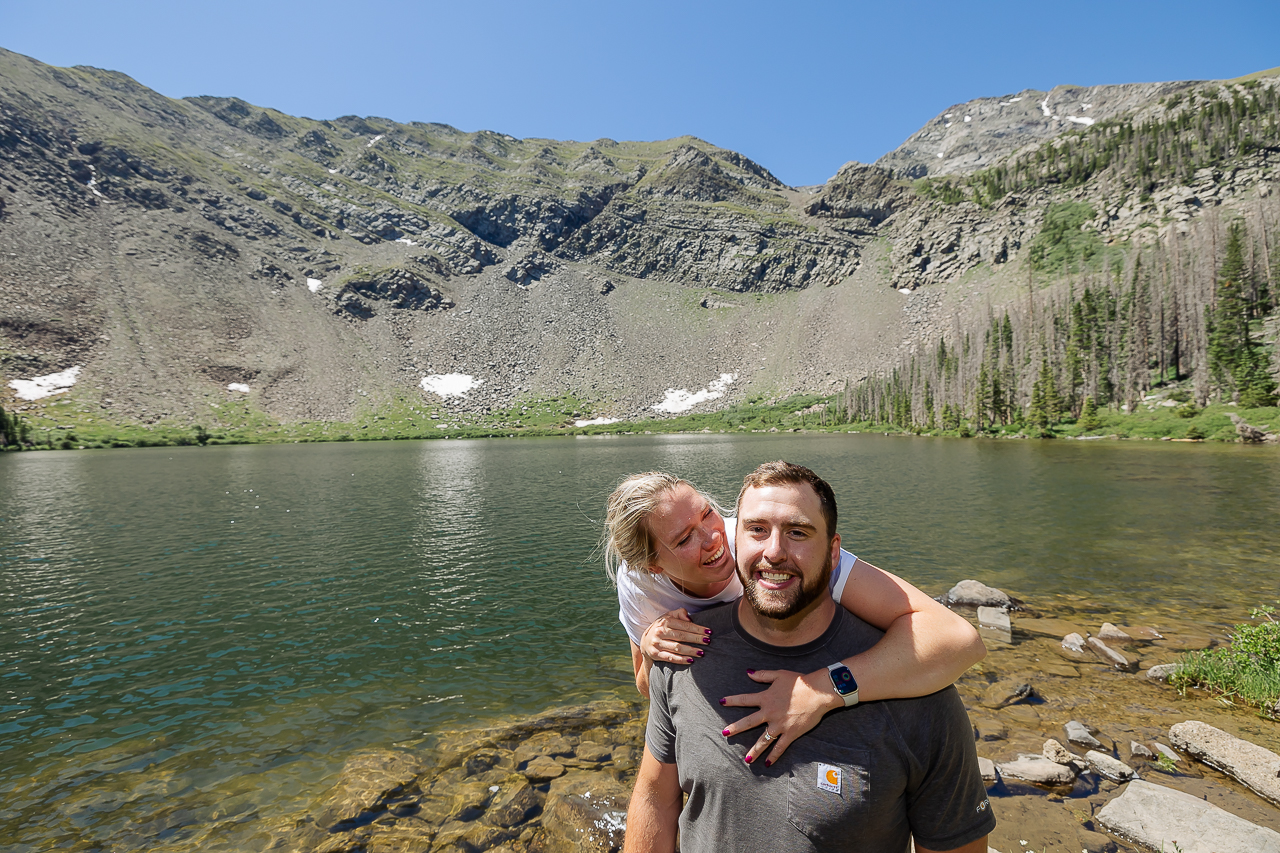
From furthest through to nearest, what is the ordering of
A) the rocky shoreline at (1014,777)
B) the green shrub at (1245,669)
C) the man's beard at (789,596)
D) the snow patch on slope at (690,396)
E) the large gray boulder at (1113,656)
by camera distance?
the snow patch on slope at (690,396), the large gray boulder at (1113,656), the green shrub at (1245,669), the rocky shoreline at (1014,777), the man's beard at (789,596)

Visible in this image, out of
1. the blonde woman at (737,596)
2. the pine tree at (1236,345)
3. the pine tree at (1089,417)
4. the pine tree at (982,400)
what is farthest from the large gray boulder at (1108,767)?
the pine tree at (982,400)

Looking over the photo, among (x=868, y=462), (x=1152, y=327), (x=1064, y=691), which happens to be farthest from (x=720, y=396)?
(x=1064, y=691)

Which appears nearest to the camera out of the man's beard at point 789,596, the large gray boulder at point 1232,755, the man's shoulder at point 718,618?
the man's beard at point 789,596

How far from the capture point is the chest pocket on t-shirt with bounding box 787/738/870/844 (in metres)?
2.79

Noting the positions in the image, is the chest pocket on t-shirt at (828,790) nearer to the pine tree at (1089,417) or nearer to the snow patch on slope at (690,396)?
the pine tree at (1089,417)

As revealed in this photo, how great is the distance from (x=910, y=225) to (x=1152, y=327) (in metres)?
130

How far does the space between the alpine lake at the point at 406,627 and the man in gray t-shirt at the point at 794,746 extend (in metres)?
5.15

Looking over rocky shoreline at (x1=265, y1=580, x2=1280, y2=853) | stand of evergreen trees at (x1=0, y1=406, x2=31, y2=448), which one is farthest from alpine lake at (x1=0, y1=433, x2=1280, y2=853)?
stand of evergreen trees at (x1=0, y1=406, x2=31, y2=448)

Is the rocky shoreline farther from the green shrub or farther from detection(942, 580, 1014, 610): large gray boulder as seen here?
detection(942, 580, 1014, 610): large gray boulder

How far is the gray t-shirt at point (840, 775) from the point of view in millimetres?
2801

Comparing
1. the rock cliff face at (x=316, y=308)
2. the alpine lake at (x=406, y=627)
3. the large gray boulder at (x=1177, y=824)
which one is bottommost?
the alpine lake at (x=406, y=627)

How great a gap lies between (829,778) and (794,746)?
0.22 m

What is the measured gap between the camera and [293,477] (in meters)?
52.0

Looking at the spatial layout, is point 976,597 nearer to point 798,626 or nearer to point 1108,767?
point 1108,767
